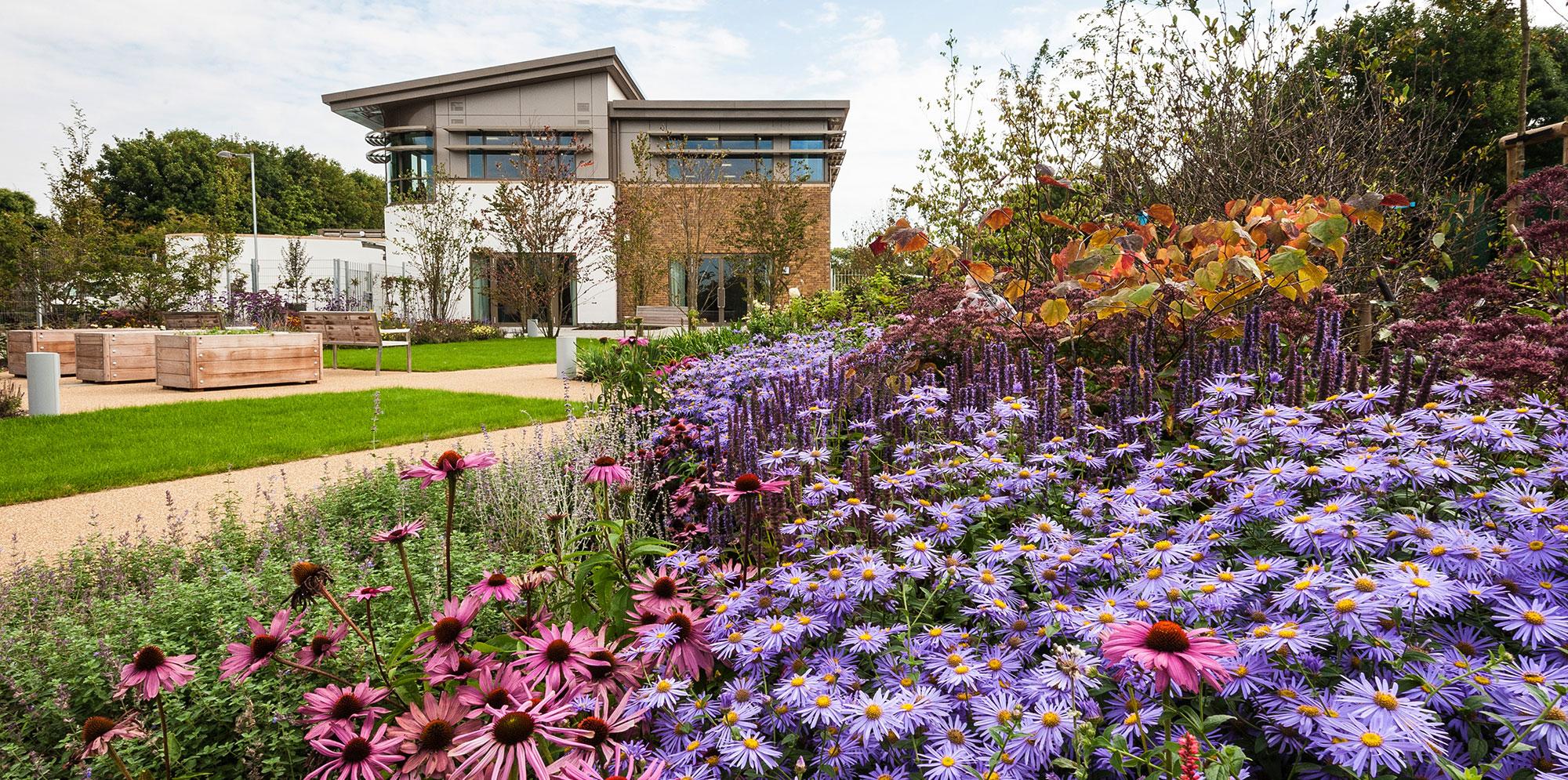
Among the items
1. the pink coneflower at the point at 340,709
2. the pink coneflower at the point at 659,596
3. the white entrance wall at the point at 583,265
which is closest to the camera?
the pink coneflower at the point at 340,709

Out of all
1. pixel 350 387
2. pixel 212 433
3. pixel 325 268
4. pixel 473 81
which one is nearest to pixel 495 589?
pixel 212 433

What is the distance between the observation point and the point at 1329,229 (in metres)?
2.30

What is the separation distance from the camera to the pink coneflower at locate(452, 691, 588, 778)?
96 centimetres

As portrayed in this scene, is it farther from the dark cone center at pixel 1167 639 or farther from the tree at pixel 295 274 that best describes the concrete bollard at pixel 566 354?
the tree at pixel 295 274

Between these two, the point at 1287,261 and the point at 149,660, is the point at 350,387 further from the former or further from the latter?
the point at 1287,261

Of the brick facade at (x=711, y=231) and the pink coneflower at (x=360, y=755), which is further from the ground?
→ the brick facade at (x=711, y=231)

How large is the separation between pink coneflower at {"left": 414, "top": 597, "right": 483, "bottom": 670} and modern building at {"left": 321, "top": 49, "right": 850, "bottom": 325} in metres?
23.9

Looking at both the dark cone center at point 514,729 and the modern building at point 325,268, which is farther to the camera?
the modern building at point 325,268

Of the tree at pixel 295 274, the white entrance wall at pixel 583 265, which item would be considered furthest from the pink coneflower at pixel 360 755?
the tree at pixel 295 274

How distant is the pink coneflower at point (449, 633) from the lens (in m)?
1.20

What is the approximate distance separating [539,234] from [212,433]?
15254mm

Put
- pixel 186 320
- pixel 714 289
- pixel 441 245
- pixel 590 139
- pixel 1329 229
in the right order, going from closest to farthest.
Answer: pixel 1329 229, pixel 186 320, pixel 441 245, pixel 590 139, pixel 714 289

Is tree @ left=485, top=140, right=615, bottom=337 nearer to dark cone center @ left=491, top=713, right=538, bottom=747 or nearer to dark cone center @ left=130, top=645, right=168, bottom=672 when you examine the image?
dark cone center @ left=130, top=645, right=168, bottom=672

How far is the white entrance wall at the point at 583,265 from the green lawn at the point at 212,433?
54.9 feet
